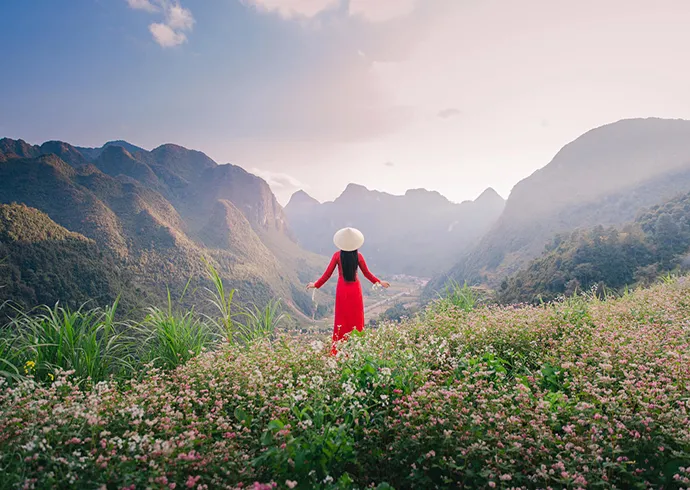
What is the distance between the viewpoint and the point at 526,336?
462cm

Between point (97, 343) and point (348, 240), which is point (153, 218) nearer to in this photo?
point (348, 240)

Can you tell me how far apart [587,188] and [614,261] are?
12069 centimetres

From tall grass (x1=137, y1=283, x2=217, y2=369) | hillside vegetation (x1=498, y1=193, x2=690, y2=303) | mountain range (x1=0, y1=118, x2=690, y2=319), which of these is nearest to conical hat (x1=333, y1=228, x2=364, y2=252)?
tall grass (x1=137, y1=283, x2=217, y2=369)

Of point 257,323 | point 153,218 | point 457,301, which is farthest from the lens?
point 153,218

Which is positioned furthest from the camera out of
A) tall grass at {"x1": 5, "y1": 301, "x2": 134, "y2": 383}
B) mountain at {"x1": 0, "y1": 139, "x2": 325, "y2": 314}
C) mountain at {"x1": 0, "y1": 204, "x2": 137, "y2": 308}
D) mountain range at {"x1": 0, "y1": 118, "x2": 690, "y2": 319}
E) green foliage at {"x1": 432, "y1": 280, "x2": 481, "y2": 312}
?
mountain at {"x1": 0, "y1": 139, "x2": 325, "y2": 314}

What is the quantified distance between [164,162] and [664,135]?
749ft

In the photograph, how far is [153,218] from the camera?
94812 millimetres

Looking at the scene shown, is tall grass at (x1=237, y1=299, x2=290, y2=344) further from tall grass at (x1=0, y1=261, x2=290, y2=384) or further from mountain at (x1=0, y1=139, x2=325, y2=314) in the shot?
mountain at (x1=0, y1=139, x2=325, y2=314)

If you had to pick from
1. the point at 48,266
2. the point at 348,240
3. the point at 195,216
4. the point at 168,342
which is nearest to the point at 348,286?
the point at 348,240

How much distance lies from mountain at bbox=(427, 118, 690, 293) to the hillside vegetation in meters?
44.2

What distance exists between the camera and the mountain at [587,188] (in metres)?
102

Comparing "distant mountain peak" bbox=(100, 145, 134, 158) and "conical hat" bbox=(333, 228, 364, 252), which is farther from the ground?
"distant mountain peak" bbox=(100, 145, 134, 158)

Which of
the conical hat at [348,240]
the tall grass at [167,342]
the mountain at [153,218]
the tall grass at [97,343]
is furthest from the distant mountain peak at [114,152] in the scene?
the tall grass at [167,342]

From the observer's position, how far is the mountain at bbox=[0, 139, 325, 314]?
237 feet
